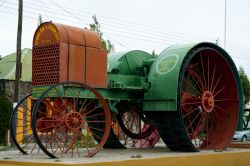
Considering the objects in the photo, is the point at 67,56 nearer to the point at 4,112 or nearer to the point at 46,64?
the point at 46,64

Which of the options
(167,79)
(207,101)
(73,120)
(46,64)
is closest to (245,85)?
(207,101)

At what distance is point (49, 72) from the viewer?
1096 centimetres

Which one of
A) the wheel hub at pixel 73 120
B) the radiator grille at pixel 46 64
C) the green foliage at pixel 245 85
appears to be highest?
the green foliage at pixel 245 85

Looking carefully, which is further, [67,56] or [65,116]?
[67,56]

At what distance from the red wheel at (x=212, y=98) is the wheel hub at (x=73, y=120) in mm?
3649

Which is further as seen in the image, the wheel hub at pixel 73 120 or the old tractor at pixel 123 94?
the old tractor at pixel 123 94

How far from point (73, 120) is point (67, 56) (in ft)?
4.43

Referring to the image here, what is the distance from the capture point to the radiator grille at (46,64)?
10.8 m

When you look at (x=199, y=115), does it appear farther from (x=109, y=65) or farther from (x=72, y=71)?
(x=72, y=71)

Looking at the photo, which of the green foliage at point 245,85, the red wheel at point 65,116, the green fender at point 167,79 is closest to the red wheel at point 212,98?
the green fender at point 167,79

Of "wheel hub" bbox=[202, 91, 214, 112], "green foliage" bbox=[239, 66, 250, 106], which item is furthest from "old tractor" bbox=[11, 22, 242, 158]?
"green foliage" bbox=[239, 66, 250, 106]

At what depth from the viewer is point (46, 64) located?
1102 centimetres

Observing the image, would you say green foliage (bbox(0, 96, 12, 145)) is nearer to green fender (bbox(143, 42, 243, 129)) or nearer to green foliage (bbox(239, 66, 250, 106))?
green fender (bbox(143, 42, 243, 129))

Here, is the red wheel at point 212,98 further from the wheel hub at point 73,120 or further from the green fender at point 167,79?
the wheel hub at point 73,120
